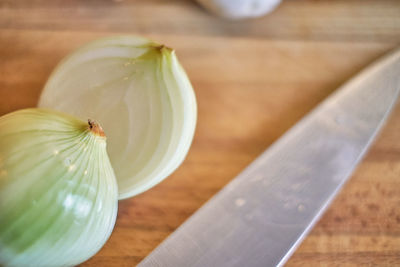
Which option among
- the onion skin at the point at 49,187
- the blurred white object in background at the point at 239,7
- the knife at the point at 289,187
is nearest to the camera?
the onion skin at the point at 49,187

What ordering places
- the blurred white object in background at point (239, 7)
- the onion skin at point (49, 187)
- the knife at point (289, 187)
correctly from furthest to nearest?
the blurred white object in background at point (239, 7) → the knife at point (289, 187) → the onion skin at point (49, 187)

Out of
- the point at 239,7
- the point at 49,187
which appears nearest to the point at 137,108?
the point at 49,187

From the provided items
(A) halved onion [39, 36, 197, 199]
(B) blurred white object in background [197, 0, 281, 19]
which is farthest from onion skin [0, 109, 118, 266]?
(B) blurred white object in background [197, 0, 281, 19]

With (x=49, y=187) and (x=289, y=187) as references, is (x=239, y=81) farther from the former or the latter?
(x=49, y=187)

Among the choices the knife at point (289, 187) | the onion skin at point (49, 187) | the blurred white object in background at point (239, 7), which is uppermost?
the blurred white object in background at point (239, 7)

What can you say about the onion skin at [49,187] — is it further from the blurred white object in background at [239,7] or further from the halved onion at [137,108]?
the blurred white object in background at [239,7]

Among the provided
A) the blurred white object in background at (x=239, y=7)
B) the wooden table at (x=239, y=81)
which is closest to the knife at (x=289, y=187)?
the wooden table at (x=239, y=81)

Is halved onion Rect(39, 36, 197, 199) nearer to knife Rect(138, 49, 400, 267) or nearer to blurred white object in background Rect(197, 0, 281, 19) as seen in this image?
knife Rect(138, 49, 400, 267)
